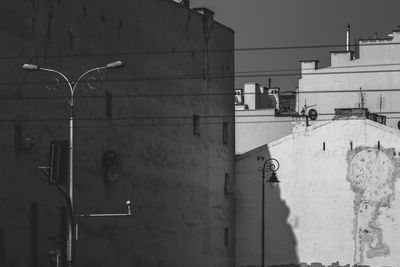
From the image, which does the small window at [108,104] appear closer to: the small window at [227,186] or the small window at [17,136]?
the small window at [17,136]

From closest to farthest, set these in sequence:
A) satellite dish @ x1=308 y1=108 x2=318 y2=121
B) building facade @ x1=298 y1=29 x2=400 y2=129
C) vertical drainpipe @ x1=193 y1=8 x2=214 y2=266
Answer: vertical drainpipe @ x1=193 y1=8 x2=214 y2=266 → building facade @ x1=298 y1=29 x2=400 y2=129 → satellite dish @ x1=308 y1=108 x2=318 y2=121

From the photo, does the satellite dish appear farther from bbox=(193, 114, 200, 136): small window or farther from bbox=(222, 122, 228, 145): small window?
bbox=(193, 114, 200, 136): small window

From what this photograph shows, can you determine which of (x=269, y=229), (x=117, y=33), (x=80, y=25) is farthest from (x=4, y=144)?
(x=269, y=229)

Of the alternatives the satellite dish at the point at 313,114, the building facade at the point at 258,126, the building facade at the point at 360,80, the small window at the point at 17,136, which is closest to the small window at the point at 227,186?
the building facade at the point at 258,126

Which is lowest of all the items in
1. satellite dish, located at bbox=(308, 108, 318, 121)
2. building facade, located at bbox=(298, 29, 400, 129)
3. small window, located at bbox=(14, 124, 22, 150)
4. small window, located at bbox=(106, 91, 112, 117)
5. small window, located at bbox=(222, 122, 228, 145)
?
small window, located at bbox=(14, 124, 22, 150)

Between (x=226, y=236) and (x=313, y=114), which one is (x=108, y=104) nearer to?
(x=226, y=236)

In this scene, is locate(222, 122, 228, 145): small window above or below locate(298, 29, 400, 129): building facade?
below

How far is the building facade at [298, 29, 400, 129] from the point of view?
253 feet

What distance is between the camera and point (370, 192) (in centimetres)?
6481

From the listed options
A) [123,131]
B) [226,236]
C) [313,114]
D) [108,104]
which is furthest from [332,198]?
[108,104]

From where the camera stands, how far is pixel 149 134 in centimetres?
5641

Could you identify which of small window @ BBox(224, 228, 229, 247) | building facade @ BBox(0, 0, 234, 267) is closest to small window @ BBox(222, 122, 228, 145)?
building facade @ BBox(0, 0, 234, 267)

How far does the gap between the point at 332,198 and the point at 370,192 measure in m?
1.97

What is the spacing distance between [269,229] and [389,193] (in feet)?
21.1
